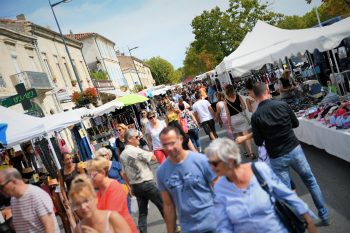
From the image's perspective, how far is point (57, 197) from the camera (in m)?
6.43

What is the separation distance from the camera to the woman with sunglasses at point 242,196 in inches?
101

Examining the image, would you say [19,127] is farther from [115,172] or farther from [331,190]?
[331,190]

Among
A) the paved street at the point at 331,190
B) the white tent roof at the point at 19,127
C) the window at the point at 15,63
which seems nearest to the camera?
the paved street at the point at 331,190

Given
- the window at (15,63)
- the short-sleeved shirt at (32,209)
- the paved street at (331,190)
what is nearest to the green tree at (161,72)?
the window at (15,63)

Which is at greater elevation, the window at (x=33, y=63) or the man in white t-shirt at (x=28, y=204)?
the window at (x=33, y=63)

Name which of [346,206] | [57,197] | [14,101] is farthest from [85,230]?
[14,101]

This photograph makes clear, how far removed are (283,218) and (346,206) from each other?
253 centimetres

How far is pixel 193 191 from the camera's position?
10.2ft

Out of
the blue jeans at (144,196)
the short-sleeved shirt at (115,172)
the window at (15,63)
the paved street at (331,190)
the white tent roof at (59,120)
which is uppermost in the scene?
the window at (15,63)

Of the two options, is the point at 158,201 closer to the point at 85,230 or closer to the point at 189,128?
the point at 85,230

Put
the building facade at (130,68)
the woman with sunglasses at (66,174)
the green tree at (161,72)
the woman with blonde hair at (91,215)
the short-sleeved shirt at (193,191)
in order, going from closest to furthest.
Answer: the woman with blonde hair at (91,215)
the short-sleeved shirt at (193,191)
the woman with sunglasses at (66,174)
the building facade at (130,68)
the green tree at (161,72)

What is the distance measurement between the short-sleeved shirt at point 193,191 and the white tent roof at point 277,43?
20.2 ft

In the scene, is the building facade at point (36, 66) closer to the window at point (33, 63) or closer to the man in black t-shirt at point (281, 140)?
the window at point (33, 63)

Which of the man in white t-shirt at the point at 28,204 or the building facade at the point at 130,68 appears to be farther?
the building facade at the point at 130,68
